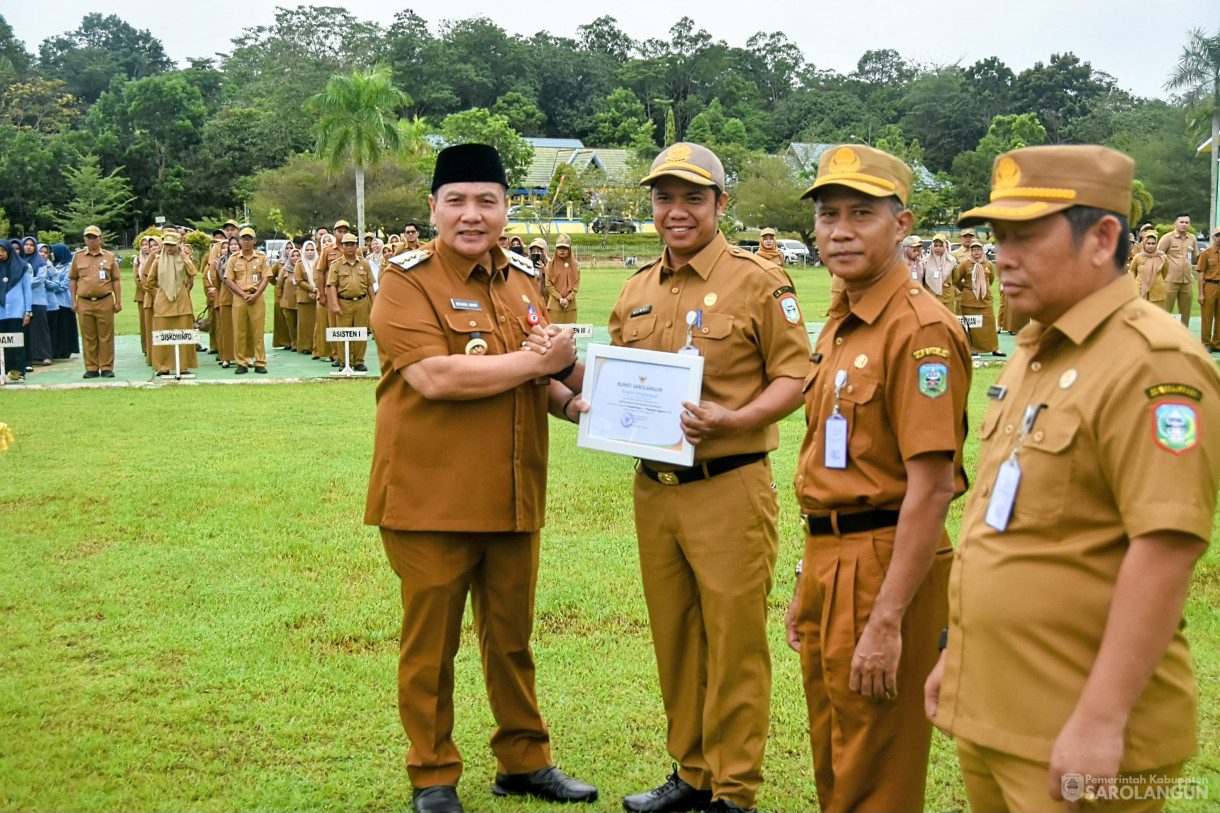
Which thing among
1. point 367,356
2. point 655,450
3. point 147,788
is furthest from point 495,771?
point 367,356

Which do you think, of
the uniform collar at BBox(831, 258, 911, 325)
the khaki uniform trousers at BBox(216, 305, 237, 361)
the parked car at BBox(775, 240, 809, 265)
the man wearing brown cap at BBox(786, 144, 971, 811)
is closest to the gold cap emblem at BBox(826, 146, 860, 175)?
the man wearing brown cap at BBox(786, 144, 971, 811)

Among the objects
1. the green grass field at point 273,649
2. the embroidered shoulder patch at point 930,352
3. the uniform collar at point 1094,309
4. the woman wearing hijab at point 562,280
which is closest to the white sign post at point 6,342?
the green grass field at point 273,649

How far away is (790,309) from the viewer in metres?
3.59

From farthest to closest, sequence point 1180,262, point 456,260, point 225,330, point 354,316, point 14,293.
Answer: point 1180,262 → point 225,330 → point 354,316 → point 14,293 → point 456,260

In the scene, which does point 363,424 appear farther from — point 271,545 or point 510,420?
point 510,420

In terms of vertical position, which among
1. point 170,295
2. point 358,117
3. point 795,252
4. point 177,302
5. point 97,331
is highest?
point 358,117

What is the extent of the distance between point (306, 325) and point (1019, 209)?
18.7m

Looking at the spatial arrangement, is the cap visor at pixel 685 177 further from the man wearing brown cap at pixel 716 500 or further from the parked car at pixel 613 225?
the parked car at pixel 613 225

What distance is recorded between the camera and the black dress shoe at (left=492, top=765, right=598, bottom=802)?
12.3ft

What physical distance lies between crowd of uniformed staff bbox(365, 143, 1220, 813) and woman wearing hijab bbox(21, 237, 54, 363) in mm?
14435

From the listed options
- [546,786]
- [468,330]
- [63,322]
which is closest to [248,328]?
[63,322]

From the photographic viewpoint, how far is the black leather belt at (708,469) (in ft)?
11.6

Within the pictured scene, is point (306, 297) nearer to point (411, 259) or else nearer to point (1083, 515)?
A: point (411, 259)

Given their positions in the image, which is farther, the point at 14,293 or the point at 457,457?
the point at 14,293
